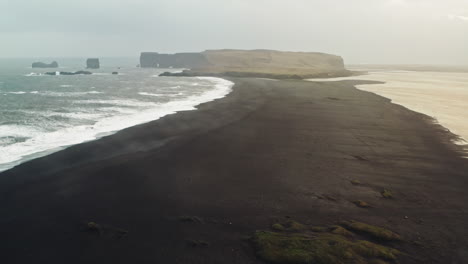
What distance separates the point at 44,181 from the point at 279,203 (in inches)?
498

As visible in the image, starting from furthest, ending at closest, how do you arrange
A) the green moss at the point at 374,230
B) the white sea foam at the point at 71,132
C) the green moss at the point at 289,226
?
1. the white sea foam at the point at 71,132
2. the green moss at the point at 289,226
3. the green moss at the point at 374,230

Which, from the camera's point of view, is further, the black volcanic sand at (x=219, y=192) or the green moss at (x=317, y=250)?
the black volcanic sand at (x=219, y=192)

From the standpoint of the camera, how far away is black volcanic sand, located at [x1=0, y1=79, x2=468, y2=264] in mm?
12734

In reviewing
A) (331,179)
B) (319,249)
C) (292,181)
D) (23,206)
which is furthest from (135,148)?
(319,249)

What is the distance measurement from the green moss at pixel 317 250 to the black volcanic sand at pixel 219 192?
0.82 meters

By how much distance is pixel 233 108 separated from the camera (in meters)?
44.5

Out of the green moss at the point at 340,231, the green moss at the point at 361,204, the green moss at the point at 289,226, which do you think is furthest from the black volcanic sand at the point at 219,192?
the green moss at the point at 340,231

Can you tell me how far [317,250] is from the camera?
1212 centimetres

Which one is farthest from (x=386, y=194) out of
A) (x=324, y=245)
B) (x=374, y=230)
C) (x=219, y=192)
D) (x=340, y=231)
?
(x=219, y=192)

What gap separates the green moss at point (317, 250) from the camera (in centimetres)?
1175

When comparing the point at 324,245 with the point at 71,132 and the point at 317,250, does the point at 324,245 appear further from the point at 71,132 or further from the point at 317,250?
the point at 71,132

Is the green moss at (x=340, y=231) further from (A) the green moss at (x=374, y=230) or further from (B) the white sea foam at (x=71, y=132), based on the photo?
(B) the white sea foam at (x=71, y=132)

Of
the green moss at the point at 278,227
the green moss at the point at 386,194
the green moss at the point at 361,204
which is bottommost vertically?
the green moss at the point at 278,227

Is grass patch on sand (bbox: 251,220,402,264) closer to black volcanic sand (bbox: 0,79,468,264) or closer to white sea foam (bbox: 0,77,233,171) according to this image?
black volcanic sand (bbox: 0,79,468,264)
